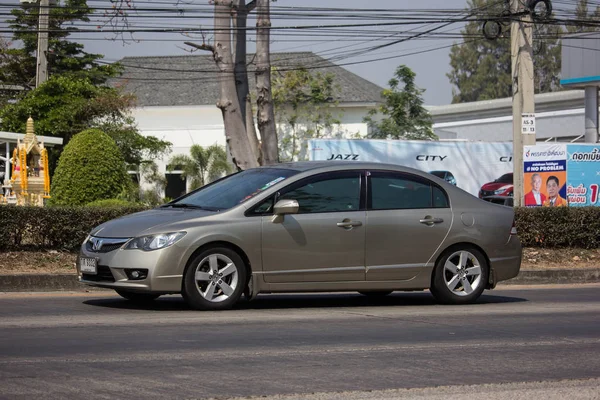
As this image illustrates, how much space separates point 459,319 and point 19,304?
189 inches

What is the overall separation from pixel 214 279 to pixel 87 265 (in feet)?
4.48

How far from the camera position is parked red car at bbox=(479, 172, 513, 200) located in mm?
32812

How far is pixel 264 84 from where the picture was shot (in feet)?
74.4

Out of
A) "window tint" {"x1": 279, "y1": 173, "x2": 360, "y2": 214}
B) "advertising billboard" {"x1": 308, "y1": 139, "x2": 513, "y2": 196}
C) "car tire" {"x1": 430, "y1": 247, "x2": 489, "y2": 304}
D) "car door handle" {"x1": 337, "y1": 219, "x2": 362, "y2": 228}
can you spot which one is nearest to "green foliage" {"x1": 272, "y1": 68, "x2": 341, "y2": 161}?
"advertising billboard" {"x1": 308, "y1": 139, "x2": 513, "y2": 196}

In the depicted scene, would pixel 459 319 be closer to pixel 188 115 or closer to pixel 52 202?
pixel 52 202

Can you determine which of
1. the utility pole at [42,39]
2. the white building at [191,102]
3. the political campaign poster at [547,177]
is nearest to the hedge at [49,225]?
the political campaign poster at [547,177]

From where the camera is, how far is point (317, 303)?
11.3 m

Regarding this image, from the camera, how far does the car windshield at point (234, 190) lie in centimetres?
1039

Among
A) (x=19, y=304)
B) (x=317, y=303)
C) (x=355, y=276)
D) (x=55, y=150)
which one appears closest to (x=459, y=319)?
(x=355, y=276)

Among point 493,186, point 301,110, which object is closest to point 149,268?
point 493,186

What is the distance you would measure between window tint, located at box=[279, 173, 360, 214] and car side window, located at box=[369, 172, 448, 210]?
221mm

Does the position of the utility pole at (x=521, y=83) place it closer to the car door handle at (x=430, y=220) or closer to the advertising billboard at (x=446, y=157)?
the advertising billboard at (x=446, y=157)

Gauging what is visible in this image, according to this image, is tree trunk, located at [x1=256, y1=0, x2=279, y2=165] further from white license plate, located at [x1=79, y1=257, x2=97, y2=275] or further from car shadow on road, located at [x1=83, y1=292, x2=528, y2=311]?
white license plate, located at [x1=79, y1=257, x2=97, y2=275]

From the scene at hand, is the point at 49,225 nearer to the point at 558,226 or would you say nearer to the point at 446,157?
the point at 558,226
